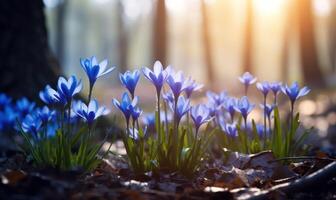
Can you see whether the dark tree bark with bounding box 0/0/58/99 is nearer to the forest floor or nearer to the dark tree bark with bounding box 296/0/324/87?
the forest floor

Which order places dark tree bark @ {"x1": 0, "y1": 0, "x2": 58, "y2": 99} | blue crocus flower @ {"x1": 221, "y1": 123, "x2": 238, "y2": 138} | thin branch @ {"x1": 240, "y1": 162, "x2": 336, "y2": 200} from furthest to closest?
dark tree bark @ {"x1": 0, "y1": 0, "x2": 58, "y2": 99}
blue crocus flower @ {"x1": 221, "y1": 123, "x2": 238, "y2": 138}
thin branch @ {"x1": 240, "y1": 162, "x2": 336, "y2": 200}

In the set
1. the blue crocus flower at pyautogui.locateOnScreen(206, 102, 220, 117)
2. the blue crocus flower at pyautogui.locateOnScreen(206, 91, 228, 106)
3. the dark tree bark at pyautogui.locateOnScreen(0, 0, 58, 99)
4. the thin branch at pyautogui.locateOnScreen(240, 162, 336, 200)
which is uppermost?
the dark tree bark at pyautogui.locateOnScreen(0, 0, 58, 99)

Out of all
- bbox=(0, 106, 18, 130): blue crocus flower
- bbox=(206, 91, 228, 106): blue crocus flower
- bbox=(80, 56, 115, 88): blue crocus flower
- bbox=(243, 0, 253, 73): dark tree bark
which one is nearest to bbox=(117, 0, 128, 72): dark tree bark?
bbox=(243, 0, 253, 73): dark tree bark

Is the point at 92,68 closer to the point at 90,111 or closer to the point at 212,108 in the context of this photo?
the point at 90,111

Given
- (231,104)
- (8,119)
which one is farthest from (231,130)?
(8,119)

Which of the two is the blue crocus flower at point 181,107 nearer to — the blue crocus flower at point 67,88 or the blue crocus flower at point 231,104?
the blue crocus flower at point 67,88

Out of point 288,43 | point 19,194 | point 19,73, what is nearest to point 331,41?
point 288,43

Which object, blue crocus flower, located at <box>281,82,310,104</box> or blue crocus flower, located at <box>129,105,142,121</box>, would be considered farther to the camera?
blue crocus flower, located at <box>281,82,310,104</box>

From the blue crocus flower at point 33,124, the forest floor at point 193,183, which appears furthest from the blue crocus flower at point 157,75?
the blue crocus flower at point 33,124
